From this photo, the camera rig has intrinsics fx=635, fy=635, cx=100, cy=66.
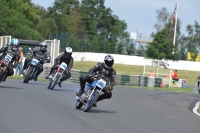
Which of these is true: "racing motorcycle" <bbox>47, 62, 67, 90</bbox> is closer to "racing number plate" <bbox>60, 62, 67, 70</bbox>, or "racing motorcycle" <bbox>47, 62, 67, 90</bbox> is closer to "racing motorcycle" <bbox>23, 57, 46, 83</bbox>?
"racing number plate" <bbox>60, 62, 67, 70</bbox>

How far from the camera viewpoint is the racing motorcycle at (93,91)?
14121mm

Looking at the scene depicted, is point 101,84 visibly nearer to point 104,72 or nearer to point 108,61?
point 104,72

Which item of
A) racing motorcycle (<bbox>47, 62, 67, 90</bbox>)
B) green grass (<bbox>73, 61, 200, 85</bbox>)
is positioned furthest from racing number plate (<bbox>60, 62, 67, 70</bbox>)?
green grass (<bbox>73, 61, 200, 85</bbox>)

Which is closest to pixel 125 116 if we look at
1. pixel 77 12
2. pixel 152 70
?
pixel 152 70

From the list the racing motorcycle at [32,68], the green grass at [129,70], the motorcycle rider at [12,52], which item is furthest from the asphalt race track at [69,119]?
the green grass at [129,70]

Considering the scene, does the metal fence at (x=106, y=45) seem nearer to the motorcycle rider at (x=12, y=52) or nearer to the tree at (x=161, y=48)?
the tree at (x=161, y=48)

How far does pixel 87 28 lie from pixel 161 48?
175 ft

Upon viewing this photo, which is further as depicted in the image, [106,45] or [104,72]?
[106,45]


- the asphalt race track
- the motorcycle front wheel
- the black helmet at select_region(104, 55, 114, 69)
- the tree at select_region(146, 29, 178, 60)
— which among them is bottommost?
the asphalt race track

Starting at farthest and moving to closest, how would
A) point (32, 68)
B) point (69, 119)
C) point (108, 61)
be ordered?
point (32, 68), point (108, 61), point (69, 119)

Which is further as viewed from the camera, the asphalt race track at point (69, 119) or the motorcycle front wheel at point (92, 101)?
the motorcycle front wheel at point (92, 101)

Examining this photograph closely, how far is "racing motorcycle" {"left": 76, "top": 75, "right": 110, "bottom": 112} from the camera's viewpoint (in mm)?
14121

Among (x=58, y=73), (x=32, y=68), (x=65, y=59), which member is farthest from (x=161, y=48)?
(x=58, y=73)

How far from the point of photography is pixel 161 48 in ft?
202
